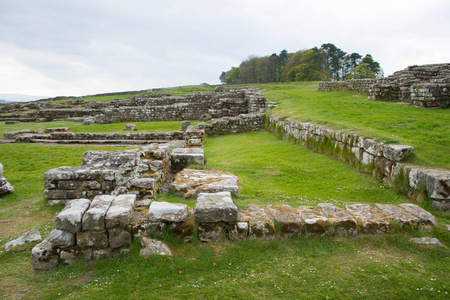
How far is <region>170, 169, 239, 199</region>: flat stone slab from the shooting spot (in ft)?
18.9

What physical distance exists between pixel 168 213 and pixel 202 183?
2044mm

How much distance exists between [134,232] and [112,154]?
344 cm

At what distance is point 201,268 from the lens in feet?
11.9

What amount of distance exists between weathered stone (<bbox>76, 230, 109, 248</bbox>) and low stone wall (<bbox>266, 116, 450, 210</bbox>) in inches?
217

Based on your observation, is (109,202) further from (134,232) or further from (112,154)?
(112,154)

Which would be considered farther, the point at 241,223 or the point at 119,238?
the point at 241,223

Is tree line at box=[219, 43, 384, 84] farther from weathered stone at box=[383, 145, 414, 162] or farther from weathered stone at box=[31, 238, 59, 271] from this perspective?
weathered stone at box=[31, 238, 59, 271]

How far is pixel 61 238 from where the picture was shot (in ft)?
12.4

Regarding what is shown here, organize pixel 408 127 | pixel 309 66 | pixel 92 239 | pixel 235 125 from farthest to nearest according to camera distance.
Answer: pixel 309 66
pixel 235 125
pixel 408 127
pixel 92 239

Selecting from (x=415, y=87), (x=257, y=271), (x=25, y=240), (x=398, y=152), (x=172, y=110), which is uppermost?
(x=415, y=87)

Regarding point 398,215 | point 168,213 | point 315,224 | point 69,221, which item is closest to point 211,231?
point 168,213

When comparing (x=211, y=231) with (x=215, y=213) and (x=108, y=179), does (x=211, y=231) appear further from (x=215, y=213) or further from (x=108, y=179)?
(x=108, y=179)

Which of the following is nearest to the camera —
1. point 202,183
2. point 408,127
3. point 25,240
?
point 25,240

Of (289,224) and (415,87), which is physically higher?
(415,87)
